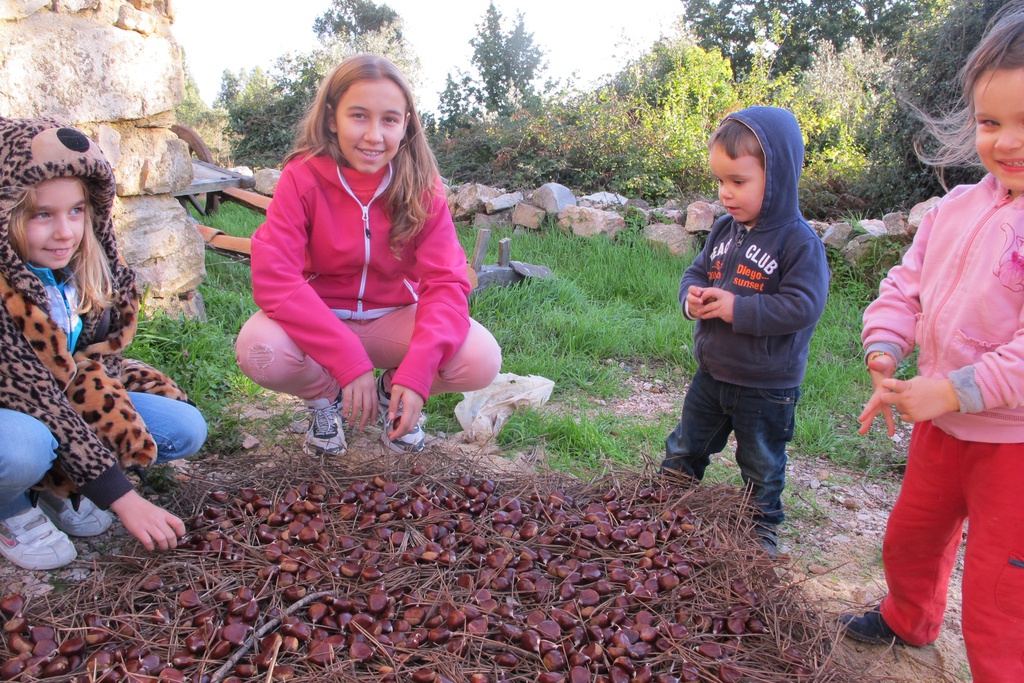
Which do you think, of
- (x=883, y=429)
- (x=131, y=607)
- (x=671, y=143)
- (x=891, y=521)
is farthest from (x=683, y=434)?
(x=671, y=143)

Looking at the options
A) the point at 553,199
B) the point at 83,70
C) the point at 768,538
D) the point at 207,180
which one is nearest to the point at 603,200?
the point at 553,199

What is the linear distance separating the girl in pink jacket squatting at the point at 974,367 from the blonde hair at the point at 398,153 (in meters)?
1.57

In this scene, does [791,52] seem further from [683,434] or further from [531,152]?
[683,434]

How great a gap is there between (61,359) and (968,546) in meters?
2.41

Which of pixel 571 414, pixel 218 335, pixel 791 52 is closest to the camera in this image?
pixel 571 414

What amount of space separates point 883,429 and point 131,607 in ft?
10.5

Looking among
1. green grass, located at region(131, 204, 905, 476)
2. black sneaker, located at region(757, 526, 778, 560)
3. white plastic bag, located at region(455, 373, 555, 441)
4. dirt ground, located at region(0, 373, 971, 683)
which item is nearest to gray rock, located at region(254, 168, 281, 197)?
green grass, located at region(131, 204, 905, 476)

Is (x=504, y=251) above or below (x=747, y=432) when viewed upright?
above

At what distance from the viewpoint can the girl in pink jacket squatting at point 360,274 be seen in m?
2.48

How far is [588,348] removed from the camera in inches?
163

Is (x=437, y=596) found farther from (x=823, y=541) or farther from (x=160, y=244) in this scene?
(x=160, y=244)

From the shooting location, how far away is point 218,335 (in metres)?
3.75

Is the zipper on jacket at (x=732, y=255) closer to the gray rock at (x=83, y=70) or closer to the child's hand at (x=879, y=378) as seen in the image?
the child's hand at (x=879, y=378)

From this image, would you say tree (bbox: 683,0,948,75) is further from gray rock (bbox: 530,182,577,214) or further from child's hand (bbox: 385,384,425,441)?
child's hand (bbox: 385,384,425,441)
